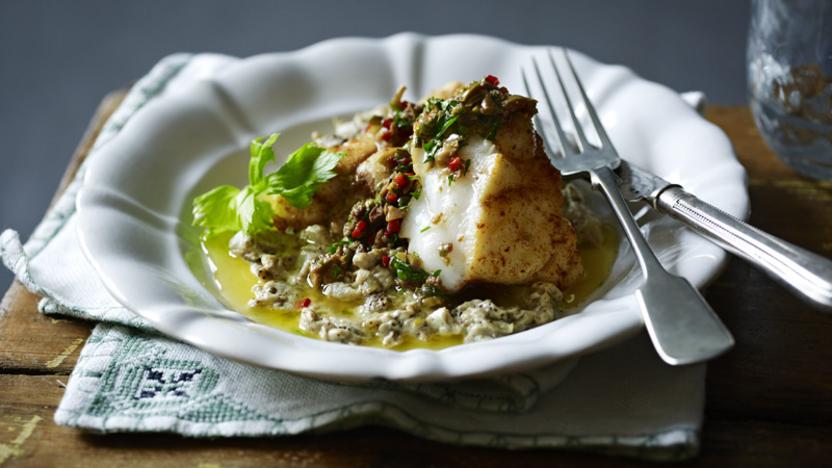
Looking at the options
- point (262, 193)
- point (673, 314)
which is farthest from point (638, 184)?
point (262, 193)

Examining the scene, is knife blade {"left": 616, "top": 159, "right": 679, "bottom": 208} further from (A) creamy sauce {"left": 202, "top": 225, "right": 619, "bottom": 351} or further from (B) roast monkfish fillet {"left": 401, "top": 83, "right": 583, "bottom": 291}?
(B) roast monkfish fillet {"left": 401, "top": 83, "right": 583, "bottom": 291}

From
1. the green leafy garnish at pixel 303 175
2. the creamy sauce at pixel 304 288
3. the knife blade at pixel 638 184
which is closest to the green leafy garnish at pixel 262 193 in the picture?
the green leafy garnish at pixel 303 175

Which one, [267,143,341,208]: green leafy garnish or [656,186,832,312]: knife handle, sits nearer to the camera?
[656,186,832,312]: knife handle

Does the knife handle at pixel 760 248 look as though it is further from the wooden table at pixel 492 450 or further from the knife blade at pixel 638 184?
the wooden table at pixel 492 450

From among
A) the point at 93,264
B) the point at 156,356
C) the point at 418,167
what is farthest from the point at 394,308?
the point at 93,264

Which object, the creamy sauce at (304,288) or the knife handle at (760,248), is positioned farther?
the creamy sauce at (304,288)

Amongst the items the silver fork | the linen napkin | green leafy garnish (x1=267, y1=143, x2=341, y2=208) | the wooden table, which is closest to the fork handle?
the silver fork

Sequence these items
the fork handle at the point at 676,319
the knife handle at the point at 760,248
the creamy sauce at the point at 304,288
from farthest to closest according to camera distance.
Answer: the creamy sauce at the point at 304,288 < the knife handle at the point at 760,248 < the fork handle at the point at 676,319
